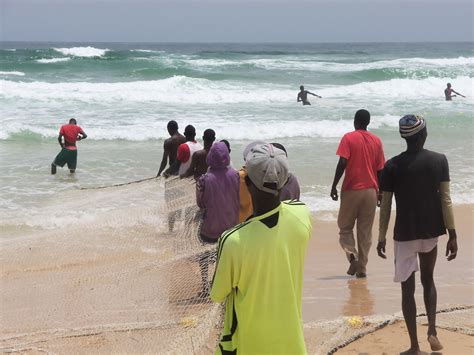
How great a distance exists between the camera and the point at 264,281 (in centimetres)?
271

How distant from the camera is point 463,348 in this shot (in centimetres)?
464

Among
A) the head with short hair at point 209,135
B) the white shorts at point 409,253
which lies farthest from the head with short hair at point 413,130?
the head with short hair at point 209,135

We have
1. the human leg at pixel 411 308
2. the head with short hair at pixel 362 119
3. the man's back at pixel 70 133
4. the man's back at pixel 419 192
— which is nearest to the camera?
the man's back at pixel 419 192

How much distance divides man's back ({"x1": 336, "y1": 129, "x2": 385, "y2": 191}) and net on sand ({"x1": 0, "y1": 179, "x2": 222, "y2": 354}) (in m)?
1.36

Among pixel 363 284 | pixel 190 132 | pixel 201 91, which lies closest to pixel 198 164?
pixel 190 132

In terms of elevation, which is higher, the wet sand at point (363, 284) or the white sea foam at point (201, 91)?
the white sea foam at point (201, 91)

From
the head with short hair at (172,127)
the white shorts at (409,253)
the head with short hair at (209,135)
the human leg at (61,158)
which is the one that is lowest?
the human leg at (61,158)

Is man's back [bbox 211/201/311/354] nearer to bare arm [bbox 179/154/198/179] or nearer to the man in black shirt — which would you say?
the man in black shirt

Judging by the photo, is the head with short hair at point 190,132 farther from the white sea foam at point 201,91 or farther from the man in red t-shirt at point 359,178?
the white sea foam at point 201,91

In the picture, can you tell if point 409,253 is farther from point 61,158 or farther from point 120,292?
point 61,158

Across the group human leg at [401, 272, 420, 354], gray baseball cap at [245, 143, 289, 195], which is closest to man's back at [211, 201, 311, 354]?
gray baseball cap at [245, 143, 289, 195]

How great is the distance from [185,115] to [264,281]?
62.2ft

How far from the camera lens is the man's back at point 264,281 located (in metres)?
2.68

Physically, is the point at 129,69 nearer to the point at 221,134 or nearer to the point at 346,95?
the point at 346,95
